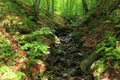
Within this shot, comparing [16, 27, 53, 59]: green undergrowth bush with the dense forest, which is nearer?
the dense forest

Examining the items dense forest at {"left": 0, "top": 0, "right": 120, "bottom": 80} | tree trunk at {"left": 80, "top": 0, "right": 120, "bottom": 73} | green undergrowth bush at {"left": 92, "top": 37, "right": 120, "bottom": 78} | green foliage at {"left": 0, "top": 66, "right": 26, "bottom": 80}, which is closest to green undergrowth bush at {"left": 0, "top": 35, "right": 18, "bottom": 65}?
dense forest at {"left": 0, "top": 0, "right": 120, "bottom": 80}

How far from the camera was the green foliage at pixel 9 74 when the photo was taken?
863 centimetres

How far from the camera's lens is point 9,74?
346 inches

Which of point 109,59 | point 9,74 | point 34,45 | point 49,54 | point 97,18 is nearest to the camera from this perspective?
point 9,74

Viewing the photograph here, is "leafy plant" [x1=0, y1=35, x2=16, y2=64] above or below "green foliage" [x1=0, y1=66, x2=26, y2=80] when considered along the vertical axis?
above

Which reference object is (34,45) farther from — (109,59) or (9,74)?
(109,59)

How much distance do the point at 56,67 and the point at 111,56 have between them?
343 cm

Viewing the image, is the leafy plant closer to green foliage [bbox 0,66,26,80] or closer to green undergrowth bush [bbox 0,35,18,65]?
green undergrowth bush [bbox 0,35,18,65]

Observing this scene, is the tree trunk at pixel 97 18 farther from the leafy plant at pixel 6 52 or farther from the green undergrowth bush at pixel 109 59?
the leafy plant at pixel 6 52

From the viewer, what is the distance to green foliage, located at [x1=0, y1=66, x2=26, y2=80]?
28.3 ft

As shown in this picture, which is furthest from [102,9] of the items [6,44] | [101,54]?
[6,44]

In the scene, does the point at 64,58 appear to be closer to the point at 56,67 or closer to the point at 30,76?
the point at 56,67

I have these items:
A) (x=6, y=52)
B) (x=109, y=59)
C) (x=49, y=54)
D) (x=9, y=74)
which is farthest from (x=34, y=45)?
(x=109, y=59)

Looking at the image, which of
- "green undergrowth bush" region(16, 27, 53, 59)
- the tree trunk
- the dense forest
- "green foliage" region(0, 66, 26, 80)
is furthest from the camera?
the tree trunk
